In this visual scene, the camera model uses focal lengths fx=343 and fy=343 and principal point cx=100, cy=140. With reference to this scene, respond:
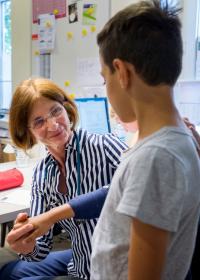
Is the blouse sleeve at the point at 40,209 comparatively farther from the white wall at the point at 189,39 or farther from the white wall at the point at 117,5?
the white wall at the point at 117,5

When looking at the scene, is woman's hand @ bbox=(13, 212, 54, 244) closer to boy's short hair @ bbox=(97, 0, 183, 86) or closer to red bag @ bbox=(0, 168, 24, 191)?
boy's short hair @ bbox=(97, 0, 183, 86)

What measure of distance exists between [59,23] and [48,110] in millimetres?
1638

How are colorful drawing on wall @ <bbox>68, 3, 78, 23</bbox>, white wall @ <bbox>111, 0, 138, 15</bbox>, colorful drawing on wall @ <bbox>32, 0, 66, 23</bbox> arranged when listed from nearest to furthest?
1. white wall @ <bbox>111, 0, 138, 15</bbox>
2. colorful drawing on wall @ <bbox>68, 3, 78, 23</bbox>
3. colorful drawing on wall @ <bbox>32, 0, 66, 23</bbox>

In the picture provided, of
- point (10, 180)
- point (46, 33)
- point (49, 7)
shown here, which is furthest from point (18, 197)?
point (49, 7)

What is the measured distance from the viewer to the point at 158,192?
560 millimetres

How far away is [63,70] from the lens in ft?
9.05

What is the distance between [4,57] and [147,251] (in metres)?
4.07

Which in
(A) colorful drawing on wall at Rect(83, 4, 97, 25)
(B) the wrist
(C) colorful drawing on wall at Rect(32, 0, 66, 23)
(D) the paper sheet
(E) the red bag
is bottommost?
(D) the paper sheet

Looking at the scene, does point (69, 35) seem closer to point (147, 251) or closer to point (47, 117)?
point (47, 117)

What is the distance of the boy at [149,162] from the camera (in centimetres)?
56

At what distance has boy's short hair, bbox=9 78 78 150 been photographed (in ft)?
4.36

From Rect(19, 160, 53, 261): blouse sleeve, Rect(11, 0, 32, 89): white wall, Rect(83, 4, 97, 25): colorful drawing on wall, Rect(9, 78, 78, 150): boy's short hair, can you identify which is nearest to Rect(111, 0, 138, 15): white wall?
Rect(83, 4, 97, 25): colorful drawing on wall

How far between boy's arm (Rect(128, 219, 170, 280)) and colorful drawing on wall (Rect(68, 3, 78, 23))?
2.32 meters

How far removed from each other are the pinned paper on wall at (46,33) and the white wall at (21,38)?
0.54 ft
